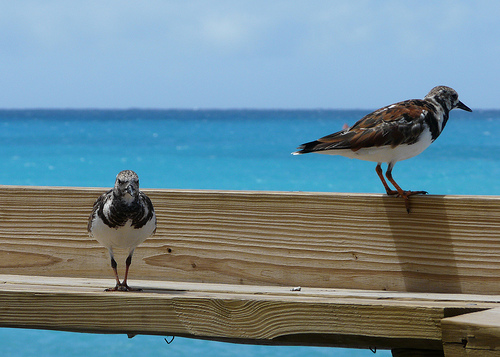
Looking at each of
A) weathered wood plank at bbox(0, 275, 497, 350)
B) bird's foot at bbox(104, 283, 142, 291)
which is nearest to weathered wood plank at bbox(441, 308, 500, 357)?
weathered wood plank at bbox(0, 275, 497, 350)

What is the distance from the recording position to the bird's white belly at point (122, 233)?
6.40ft

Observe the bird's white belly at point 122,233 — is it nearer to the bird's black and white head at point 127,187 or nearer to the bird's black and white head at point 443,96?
the bird's black and white head at point 127,187

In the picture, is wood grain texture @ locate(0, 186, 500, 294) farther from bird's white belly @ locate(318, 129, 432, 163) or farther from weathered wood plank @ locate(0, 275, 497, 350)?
bird's white belly @ locate(318, 129, 432, 163)

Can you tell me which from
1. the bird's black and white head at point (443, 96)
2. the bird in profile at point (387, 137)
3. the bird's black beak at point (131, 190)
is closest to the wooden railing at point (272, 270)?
the bird's black beak at point (131, 190)

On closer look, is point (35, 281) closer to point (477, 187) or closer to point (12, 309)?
point (12, 309)

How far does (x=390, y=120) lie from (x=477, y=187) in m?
17.3

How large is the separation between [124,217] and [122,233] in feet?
0.17

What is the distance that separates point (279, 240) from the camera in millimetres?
2119

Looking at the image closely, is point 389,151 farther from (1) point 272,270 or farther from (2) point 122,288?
(2) point 122,288

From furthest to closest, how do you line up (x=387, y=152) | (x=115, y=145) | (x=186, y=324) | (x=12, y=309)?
(x=115, y=145) → (x=387, y=152) → (x=12, y=309) → (x=186, y=324)

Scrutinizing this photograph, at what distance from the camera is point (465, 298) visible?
1.76m

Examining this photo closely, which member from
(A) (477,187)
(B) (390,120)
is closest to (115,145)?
(A) (477,187)

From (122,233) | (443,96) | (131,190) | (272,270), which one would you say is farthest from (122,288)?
(443,96)

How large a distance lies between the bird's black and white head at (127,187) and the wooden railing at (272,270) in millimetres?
248
